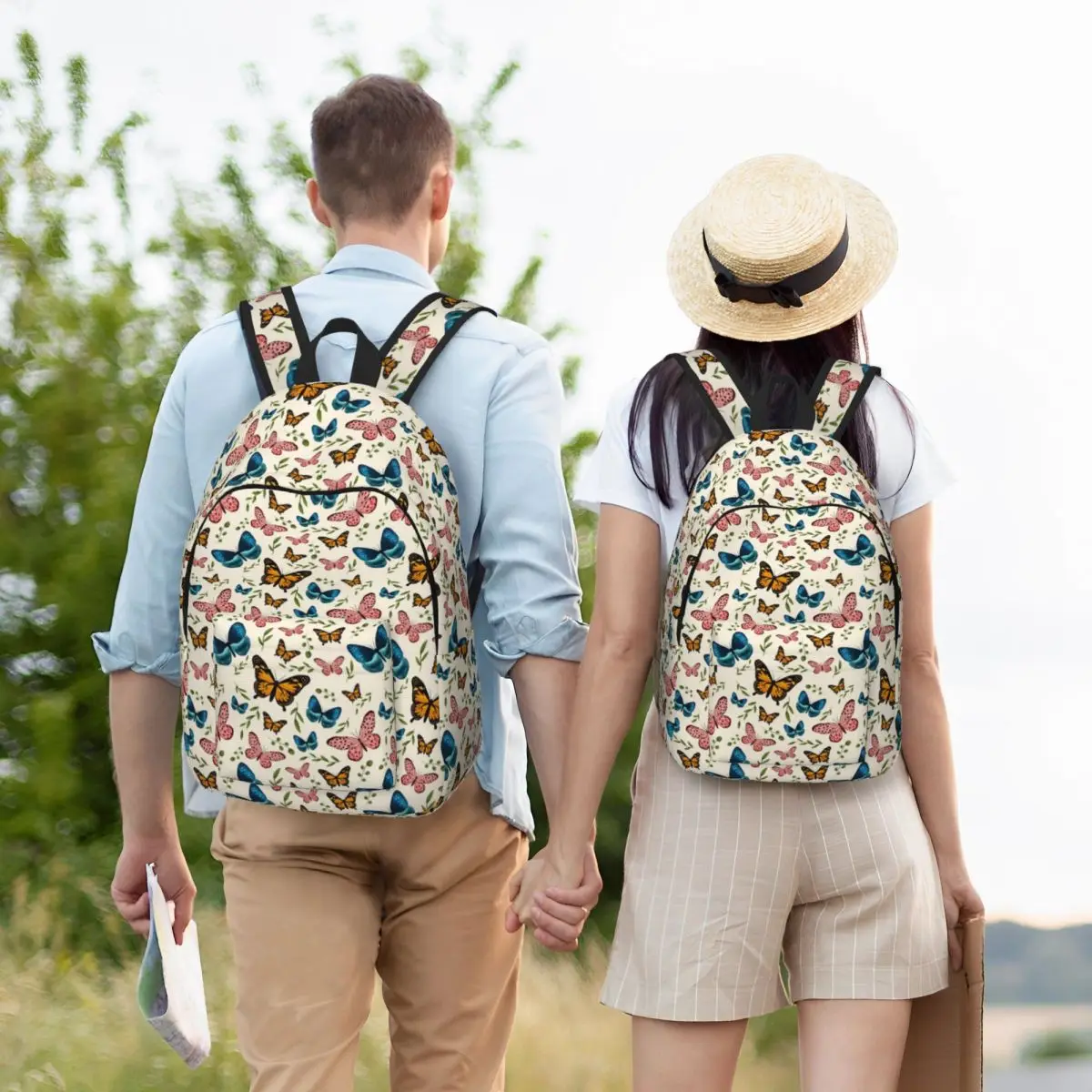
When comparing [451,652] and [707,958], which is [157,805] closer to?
[451,652]

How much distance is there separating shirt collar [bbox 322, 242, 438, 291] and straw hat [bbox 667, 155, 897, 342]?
37 cm

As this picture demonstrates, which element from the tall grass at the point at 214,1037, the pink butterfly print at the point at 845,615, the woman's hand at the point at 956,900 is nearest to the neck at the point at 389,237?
the pink butterfly print at the point at 845,615

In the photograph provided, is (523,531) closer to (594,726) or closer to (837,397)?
(594,726)

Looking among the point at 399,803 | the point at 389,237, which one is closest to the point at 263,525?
the point at 399,803

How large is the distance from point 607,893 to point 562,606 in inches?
188

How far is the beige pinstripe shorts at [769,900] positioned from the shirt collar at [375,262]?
78cm

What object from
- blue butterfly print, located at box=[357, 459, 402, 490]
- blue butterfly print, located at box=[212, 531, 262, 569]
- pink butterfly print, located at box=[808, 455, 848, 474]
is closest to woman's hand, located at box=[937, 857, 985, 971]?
pink butterfly print, located at box=[808, 455, 848, 474]

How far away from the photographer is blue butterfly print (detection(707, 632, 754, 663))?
5.54 ft

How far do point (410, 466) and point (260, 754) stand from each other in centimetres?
39

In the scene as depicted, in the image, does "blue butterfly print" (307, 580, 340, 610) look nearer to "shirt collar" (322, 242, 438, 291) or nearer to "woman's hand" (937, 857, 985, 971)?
"shirt collar" (322, 242, 438, 291)

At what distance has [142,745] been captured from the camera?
1.99 m

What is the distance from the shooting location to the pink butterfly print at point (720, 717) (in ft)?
5.57

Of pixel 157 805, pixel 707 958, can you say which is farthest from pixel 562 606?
pixel 157 805

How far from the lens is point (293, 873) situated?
1.81 meters
